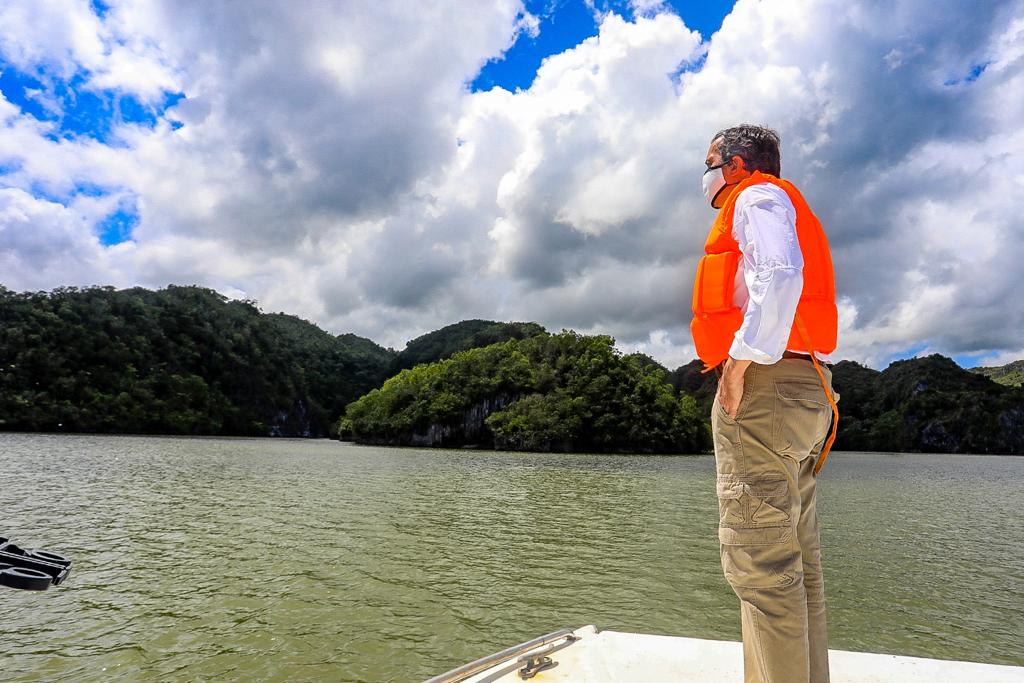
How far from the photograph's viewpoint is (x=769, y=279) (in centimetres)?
230

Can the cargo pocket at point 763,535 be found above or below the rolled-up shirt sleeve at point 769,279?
below

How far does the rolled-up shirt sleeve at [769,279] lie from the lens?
2293 mm

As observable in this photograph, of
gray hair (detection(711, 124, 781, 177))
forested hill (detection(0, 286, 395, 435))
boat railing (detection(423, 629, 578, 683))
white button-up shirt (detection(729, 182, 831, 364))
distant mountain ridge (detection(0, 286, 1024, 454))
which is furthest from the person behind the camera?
forested hill (detection(0, 286, 395, 435))

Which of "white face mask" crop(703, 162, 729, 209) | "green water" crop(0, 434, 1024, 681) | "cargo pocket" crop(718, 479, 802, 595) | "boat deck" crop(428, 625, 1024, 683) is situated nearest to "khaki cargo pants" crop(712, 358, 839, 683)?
"cargo pocket" crop(718, 479, 802, 595)

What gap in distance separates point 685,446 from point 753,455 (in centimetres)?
8222

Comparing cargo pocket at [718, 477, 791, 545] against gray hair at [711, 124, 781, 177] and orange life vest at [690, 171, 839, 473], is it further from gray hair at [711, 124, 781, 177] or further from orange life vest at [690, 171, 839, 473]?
gray hair at [711, 124, 781, 177]

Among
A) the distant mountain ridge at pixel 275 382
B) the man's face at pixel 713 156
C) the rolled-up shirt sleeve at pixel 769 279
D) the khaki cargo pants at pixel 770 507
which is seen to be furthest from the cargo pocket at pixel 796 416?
the distant mountain ridge at pixel 275 382

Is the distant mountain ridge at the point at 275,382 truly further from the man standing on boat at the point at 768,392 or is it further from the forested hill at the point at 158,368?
the man standing on boat at the point at 768,392

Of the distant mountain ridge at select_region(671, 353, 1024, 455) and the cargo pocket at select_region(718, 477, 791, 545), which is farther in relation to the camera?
the distant mountain ridge at select_region(671, 353, 1024, 455)

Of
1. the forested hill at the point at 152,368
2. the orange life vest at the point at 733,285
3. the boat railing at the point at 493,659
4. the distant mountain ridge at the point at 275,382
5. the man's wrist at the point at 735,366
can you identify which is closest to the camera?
the man's wrist at the point at 735,366

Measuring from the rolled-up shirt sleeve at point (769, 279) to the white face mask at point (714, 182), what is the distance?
19.6 inches

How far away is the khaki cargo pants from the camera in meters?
2.46

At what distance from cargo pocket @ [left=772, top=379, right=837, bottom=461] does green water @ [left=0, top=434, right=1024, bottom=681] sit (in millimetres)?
4265

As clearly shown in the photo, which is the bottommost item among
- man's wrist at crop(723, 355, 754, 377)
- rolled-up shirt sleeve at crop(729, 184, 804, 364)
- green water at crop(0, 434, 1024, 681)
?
green water at crop(0, 434, 1024, 681)
